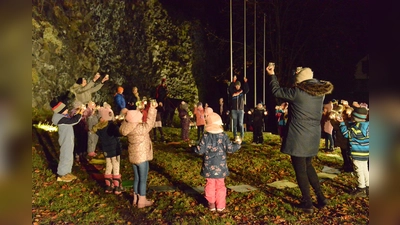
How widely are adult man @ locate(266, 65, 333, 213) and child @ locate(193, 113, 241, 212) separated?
794mm

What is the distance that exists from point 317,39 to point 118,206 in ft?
56.8

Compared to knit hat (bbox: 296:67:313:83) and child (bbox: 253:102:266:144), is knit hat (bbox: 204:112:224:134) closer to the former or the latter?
knit hat (bbox: 296:67:313:83)

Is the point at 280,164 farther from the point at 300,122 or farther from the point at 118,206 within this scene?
the point at 118,206

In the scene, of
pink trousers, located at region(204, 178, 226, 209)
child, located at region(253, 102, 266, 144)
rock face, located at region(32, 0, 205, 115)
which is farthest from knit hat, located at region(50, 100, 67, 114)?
rock face, located at region(32, 0, 205, 115)

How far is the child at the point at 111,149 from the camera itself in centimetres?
625

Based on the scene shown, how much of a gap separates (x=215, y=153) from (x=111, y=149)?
197 cm

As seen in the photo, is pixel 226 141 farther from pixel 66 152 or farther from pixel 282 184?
pixel 66 152

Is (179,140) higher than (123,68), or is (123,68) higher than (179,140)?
(123,68)

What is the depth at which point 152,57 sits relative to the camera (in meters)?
17.6

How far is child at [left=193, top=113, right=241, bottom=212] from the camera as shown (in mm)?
5270

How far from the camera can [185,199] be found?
6031 millimetres

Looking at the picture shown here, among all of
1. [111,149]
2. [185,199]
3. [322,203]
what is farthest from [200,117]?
[322,203]
